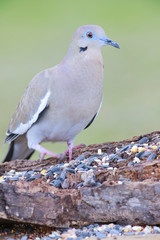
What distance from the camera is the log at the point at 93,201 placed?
9.95 ft

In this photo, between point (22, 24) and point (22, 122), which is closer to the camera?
point (22, 122)

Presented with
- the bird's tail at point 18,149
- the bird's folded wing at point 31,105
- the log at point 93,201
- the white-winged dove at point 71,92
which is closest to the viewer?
the log at point 93,201

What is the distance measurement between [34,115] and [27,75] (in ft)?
22.7

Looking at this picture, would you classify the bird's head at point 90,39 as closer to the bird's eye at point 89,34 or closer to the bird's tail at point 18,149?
the bird's eye at point 89,34

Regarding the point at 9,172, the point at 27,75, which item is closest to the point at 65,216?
the point at 9,172

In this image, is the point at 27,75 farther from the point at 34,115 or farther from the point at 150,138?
the point at 150,138

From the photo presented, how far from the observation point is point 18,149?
212 inches

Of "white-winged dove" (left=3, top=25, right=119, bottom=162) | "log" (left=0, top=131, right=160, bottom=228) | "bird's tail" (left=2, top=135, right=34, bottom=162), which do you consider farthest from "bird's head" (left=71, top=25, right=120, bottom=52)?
"log" (left=0, top=131, right=160, bottom=228)

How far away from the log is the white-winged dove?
1063 millimetres

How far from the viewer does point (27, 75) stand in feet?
37.7

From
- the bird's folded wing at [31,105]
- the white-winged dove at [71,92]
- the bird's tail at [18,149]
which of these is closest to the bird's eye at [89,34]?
the white-winged dove at [71,92]

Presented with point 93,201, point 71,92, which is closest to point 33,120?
point 71,92

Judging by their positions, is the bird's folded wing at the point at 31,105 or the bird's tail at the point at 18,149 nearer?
the bird's folded wing at the point at 31,105

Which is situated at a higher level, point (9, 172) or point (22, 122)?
point (22, 122)
